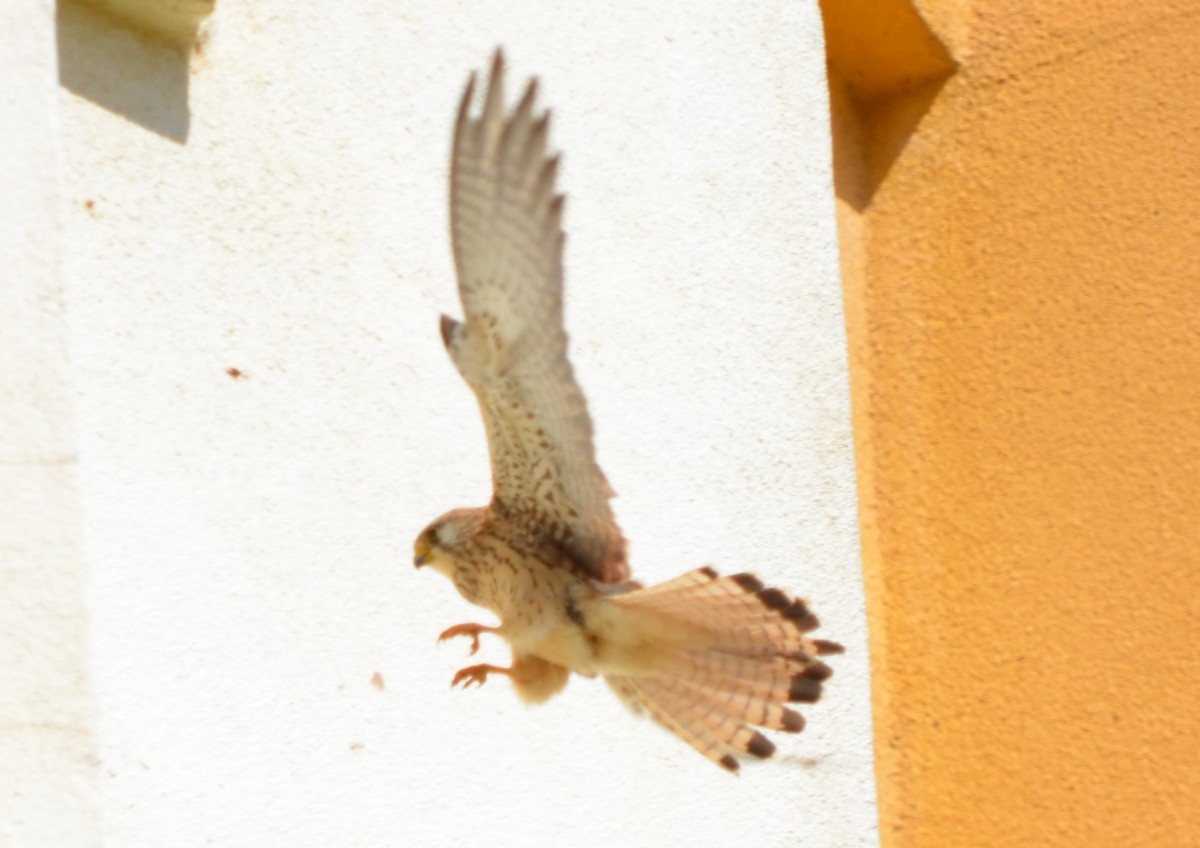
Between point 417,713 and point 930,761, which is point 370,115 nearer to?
point 417,713

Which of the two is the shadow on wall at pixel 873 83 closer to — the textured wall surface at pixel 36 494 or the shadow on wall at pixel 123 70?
the shadow on wall at pixel 123 70

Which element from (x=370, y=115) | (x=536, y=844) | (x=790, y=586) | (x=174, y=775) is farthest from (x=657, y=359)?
(x=174, y=775)

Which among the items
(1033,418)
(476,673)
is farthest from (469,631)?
(1033,418)

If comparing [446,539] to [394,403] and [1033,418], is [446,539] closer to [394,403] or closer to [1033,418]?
[394,403]

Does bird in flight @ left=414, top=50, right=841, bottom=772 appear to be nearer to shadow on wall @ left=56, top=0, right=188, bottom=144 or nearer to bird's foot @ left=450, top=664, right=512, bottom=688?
bird's foot @ left=450, top=664, right=512, bottom=688

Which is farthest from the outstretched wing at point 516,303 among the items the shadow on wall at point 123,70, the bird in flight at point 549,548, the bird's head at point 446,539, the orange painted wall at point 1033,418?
the orange painted wall at point 1033,418
